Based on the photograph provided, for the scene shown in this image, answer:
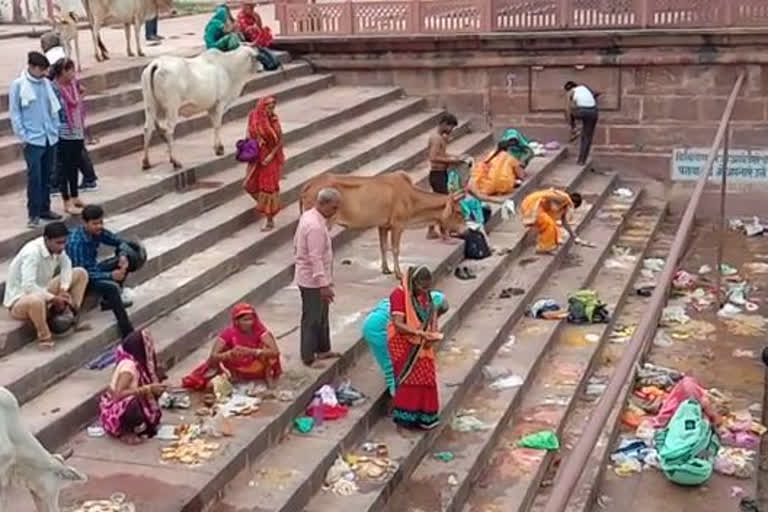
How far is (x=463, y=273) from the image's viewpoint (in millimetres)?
10625

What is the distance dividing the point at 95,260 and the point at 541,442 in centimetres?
338

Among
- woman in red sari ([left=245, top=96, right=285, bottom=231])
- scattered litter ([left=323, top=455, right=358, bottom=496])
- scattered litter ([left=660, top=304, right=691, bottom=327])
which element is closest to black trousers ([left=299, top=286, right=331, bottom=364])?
scattered litter ([left=323, top=455, right=358, bottom=496])

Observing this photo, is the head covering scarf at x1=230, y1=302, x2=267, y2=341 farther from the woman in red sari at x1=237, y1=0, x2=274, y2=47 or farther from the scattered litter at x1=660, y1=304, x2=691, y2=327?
the woman in red sari at x1=237, y1=0, x2=274, y2=47

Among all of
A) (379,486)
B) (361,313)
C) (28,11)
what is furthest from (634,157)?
(28,11)

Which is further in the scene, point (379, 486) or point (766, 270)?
point (766, 270)

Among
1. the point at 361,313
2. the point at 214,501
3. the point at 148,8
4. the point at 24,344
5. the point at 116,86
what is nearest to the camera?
the point at 214,501

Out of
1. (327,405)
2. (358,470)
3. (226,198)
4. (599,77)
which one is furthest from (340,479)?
(599,77)

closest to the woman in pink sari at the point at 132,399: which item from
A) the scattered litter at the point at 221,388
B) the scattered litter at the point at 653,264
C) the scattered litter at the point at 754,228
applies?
the scattered litter at the point at 221,388

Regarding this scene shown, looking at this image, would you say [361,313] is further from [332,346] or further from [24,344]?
[24,344]

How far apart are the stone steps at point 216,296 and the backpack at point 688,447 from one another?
11.2ft

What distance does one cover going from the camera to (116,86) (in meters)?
13.1

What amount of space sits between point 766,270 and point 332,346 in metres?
6.63

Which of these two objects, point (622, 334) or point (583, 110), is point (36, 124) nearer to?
point (622, 334)

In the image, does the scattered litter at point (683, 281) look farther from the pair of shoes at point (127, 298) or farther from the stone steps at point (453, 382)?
the pair of shoes at point (127, 298)
